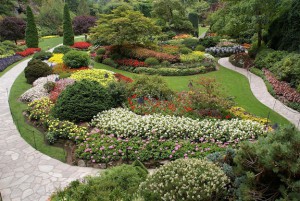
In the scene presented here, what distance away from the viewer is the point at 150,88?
11.3m

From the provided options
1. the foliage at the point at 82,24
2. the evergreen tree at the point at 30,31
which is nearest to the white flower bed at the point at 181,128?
the evergreen tree at the point at 30,31

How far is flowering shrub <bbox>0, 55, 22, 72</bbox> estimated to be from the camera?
1858 centimetres

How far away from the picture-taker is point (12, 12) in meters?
39.0

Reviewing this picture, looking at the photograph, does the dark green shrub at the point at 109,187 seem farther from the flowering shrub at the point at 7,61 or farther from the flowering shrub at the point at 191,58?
the flowering shrub at the point at 7,61

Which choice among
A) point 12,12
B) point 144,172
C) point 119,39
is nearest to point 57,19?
point 12,12

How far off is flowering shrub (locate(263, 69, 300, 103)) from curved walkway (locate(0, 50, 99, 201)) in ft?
30.1

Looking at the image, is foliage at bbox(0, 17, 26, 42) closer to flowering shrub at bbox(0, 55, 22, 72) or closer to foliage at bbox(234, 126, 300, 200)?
flowering shrub at bbox(0, 55, 22, 72)

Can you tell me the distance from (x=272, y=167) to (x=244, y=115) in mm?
5788

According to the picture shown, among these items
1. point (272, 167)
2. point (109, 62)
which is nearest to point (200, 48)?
point (109, 62)

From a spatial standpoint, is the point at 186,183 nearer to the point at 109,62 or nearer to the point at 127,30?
the point at 109,62

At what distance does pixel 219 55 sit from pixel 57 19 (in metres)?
27.5

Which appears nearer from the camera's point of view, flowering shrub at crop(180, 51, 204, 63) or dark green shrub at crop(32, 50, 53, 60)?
flowering shrub at crop(180, 51, 204, 63)

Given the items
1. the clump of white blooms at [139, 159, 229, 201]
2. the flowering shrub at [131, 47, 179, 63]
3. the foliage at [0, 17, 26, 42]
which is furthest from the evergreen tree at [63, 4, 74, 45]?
the clump of white blooms at [139, 159, 229, 201]

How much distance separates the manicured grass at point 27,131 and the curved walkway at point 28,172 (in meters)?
0.18
